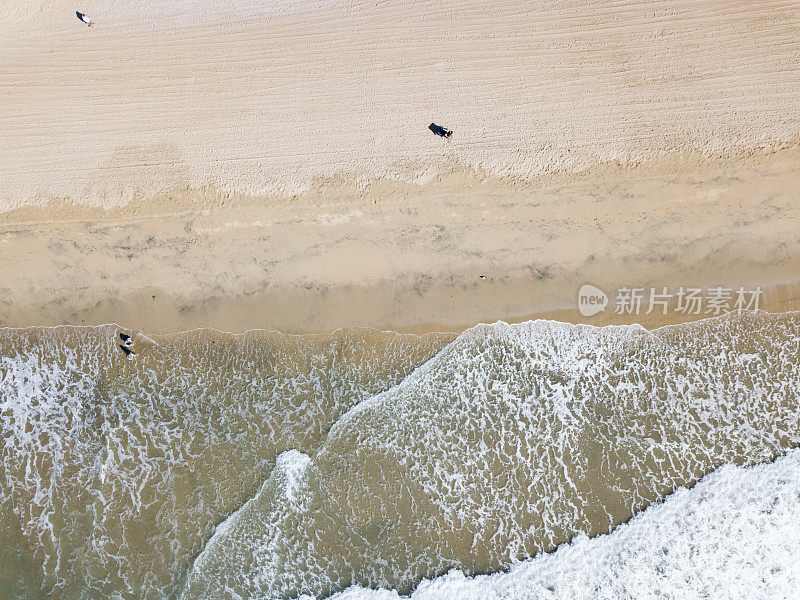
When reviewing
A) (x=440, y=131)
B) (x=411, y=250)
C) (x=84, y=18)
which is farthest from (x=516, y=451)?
(x=84, y=18)

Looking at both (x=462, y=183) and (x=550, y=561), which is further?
(x=462, y=183)

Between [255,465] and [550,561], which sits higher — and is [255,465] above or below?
above

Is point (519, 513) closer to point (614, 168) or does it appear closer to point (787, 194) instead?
point (614, 168)

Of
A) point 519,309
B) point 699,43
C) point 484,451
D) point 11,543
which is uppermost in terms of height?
point 699,43

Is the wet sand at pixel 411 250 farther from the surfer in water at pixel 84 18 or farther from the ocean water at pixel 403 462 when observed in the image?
the surfer in water at pixel 84 18

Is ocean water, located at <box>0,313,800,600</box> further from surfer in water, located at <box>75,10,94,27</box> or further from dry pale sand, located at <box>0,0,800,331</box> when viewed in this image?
surfer in water, located at <box>75,10,94,27</box>

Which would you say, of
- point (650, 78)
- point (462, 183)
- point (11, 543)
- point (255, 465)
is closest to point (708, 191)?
point (650, 78)

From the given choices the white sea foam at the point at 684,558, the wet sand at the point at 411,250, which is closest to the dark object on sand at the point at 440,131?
the wet sand at the point at 411,250

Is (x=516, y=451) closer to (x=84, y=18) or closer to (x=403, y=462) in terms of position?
(x=403, y=462)
